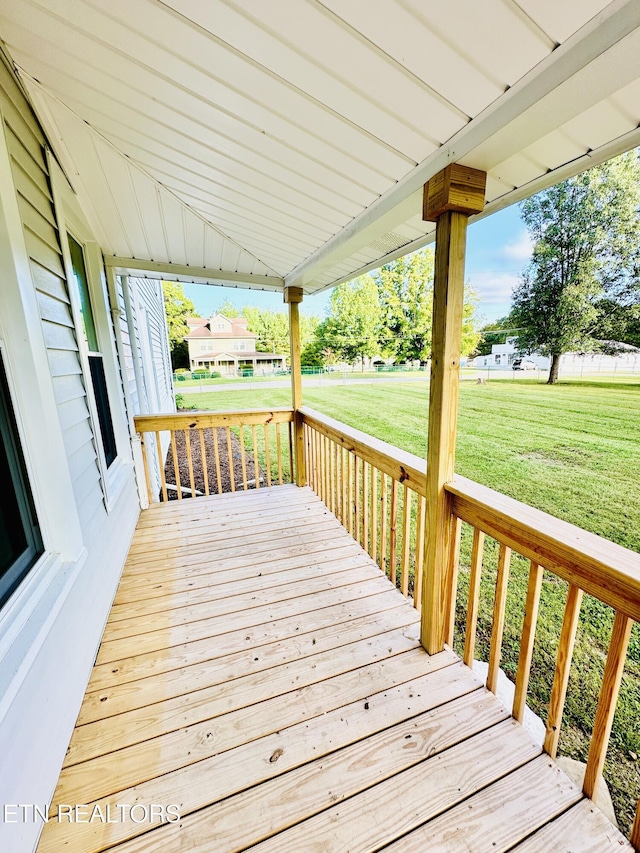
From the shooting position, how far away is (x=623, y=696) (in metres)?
1.78

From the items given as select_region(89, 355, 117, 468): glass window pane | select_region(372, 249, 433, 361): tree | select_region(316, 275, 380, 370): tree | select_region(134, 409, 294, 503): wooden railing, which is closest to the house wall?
select_region(89, 355, 117, 468): glass window pane

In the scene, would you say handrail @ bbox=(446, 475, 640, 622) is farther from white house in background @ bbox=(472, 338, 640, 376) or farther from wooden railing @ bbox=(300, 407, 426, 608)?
white house in background @ bbox=(472, 338, 640, 376)

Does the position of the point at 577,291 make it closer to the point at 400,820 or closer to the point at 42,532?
the point at 400,820

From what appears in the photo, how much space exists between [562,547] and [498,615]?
0.58m

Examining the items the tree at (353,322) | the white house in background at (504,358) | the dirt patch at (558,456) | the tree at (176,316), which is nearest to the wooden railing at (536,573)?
the dirt patch at (558,456)

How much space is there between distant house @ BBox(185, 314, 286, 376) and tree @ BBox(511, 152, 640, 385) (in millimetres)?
19737

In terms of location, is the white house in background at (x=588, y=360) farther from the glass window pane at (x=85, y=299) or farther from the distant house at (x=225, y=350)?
the distant house at (x=225, y=350)

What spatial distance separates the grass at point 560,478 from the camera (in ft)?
5.52

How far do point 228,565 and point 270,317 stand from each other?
2930cm

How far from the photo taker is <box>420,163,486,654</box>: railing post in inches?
51.7

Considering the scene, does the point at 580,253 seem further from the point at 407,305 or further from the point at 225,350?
the point at 225,350

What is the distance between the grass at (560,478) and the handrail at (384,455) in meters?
1.24

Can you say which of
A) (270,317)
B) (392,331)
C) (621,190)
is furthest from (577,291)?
(270,317)

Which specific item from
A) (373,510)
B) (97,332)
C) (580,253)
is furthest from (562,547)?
(580,253)
